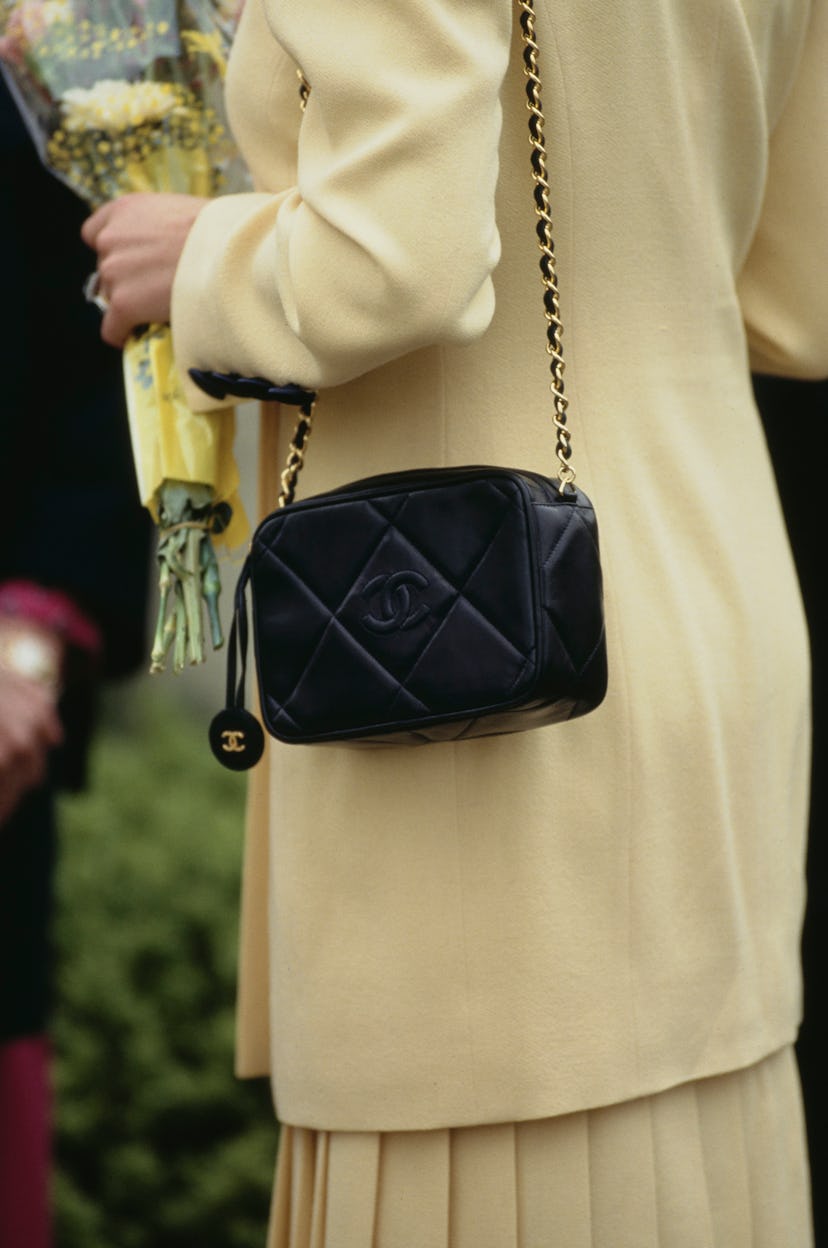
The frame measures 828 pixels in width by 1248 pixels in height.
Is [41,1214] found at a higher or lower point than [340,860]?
lower

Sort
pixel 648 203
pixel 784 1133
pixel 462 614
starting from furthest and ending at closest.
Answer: pixel 784 1133 < pixel 648 203 < pixel 462 614

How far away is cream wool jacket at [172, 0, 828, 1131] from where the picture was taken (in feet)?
4.17

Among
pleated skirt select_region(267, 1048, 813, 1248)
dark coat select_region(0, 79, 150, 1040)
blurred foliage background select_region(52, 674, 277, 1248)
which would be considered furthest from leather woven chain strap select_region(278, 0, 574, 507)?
blurred foliage background select_region(52, 674, 277, 1248)

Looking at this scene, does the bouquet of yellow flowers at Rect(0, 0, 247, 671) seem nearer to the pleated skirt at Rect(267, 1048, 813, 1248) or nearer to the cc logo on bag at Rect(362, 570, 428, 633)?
the cc logo on bag at Rect(362, 570, 428, 633)

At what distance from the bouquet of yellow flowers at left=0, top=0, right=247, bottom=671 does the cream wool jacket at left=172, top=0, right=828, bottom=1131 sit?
0.13m

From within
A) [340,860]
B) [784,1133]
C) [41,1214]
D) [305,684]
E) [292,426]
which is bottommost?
[41,1214]

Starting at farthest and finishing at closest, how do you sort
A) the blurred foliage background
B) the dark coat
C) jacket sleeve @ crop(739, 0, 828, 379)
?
1. the blurred foliage background
2. the dark coat
3. jacket sleeve @ crop(739, 0, 828, 379)

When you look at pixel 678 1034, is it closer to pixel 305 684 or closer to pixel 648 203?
pixel 305 684

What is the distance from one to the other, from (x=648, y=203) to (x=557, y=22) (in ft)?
0.54

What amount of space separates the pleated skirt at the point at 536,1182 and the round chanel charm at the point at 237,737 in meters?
0.33

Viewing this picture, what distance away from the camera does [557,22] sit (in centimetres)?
121

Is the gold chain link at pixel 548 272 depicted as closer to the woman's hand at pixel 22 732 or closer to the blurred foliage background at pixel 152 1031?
the woman's hand at pixel 22 732

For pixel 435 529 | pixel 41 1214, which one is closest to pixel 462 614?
pixel 435 529

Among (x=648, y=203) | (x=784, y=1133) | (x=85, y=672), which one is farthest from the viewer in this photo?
(x=85, y=672)
